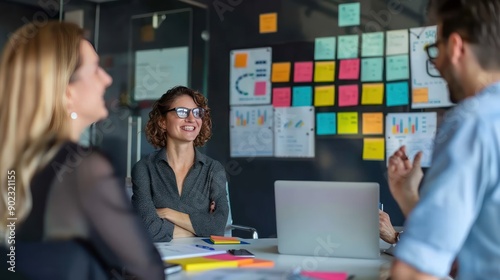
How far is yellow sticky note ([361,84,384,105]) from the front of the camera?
13.0 feet

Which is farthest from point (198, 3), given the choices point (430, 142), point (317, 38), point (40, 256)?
point (40, 256)

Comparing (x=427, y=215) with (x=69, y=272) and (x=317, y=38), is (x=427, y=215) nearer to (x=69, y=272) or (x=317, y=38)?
(x=69, y=272)

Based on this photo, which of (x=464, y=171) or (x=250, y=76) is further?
(x=250, y=76)

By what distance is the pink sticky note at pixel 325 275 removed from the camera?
1673 millimetres

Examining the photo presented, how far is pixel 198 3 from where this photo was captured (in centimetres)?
474

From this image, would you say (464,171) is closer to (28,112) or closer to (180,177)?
(28,112)

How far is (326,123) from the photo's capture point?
13.6 feet

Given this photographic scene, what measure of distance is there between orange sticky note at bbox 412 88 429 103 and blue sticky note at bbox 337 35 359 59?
506 millimetres

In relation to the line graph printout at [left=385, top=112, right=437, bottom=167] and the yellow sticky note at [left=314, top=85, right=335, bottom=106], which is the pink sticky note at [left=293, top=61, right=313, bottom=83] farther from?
the line graph printout at [left=385, top=112, right=437, bottom=167]

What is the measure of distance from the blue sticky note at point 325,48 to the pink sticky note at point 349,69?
4.1 inches

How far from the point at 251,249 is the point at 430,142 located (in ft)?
6.66

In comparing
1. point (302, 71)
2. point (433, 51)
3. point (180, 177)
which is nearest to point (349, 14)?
point (302, 71)

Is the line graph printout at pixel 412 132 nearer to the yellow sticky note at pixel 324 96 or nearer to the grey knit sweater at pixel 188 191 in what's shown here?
the yellow sticky note at pixel 324 96

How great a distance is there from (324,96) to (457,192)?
3225 mm
